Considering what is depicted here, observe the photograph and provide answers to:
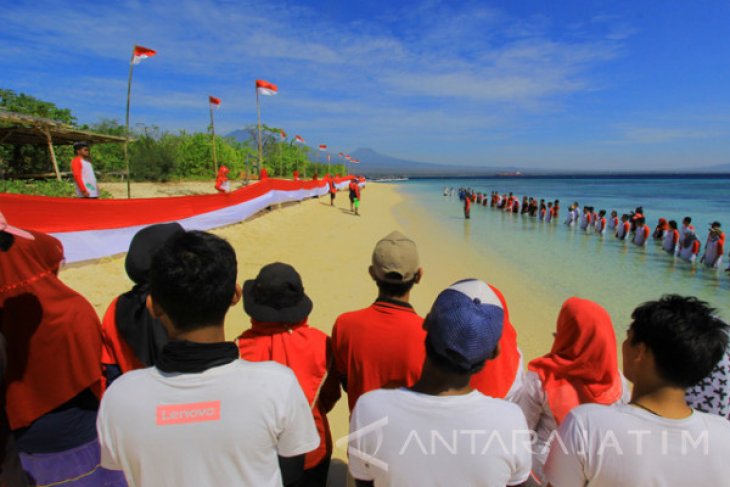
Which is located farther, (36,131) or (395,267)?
(36,131)

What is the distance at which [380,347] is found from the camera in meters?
1.88

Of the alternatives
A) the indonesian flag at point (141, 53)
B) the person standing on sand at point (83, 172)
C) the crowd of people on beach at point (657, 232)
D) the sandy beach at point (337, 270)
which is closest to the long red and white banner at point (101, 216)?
the sandy beach at point (337, 270)

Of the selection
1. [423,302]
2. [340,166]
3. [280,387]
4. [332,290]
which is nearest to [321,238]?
[332,290]

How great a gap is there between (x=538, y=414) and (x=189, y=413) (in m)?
1.71

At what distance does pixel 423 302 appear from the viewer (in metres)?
7.39

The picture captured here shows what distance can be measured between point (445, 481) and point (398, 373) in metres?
0.61

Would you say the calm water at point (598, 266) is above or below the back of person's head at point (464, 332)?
below

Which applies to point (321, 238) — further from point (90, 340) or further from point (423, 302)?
point (90, 340)

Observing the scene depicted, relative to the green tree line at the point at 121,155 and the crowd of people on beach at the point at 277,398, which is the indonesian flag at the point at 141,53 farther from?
the crowd of people on beach at the point at 277,398

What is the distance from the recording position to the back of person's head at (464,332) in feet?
4.32

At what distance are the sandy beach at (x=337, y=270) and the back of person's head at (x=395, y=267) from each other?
6.53ft

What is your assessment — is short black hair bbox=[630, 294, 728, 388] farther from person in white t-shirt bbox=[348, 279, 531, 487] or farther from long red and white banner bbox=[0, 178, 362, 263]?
long red and white banner bbox=[0, 178, 362, 263]

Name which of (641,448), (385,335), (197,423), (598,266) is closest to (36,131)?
(385,335)

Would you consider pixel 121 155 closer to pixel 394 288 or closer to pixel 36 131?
pixel 36 131
